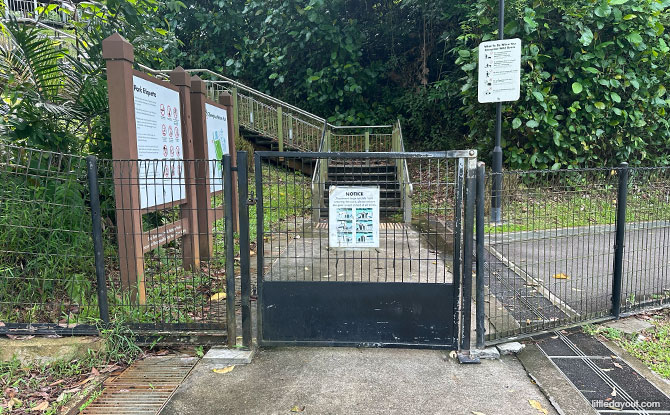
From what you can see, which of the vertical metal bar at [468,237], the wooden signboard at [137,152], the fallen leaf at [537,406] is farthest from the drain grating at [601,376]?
the wooden signboard at [137,152]

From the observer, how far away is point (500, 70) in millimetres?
8141

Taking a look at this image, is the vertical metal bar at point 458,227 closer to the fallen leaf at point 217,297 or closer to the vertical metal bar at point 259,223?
the vertical metal bar at point 259,223

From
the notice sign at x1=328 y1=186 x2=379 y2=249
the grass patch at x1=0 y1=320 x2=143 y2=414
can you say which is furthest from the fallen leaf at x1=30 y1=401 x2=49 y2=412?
the notice sign at x1=328 y1=186 x2=379 y2=249

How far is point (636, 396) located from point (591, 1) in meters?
9.12

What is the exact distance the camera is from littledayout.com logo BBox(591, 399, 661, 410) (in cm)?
276

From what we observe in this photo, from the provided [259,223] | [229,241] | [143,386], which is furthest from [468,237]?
[143,386]

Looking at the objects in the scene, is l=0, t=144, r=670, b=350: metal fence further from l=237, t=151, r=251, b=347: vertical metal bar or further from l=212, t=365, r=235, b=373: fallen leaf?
l=212, t=365, r=235, b=373: fallen leaf

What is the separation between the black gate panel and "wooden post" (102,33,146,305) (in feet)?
4.38

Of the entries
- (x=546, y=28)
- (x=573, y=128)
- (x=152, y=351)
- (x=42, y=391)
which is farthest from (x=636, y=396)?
(x=546, y=28)

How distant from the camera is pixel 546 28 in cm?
945

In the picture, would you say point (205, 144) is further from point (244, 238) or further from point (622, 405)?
point (622, 405)

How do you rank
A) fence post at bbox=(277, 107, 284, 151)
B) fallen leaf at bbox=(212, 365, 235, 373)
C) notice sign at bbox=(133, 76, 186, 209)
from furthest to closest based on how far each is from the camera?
fence post at bbox=(277, 107, 284, 151) < notice sign at bbox=(133, 76, 186, 209) < fallen leaf at bbox=(212, 365, 235, 373)

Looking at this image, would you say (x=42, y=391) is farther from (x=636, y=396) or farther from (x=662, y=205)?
(x=662, y=205)

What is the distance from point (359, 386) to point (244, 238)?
1422 millimetres
